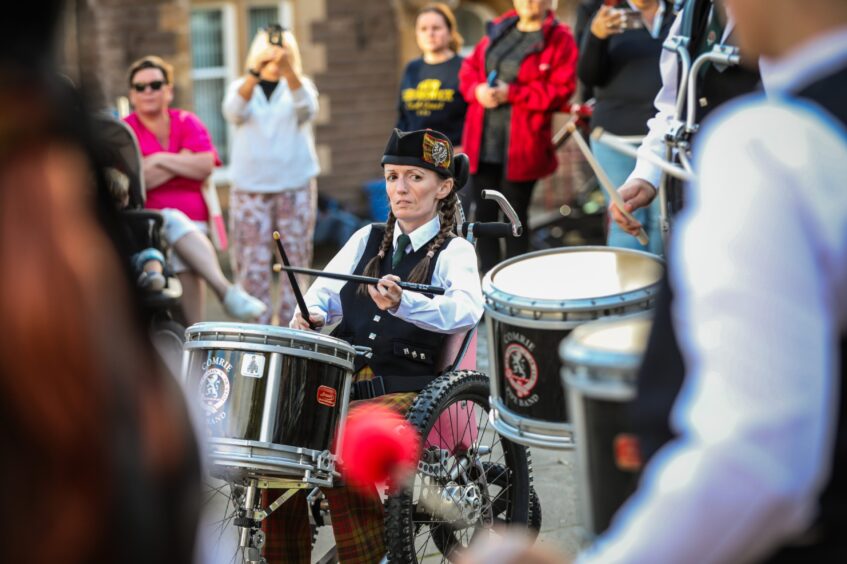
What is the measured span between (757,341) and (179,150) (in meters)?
5.72

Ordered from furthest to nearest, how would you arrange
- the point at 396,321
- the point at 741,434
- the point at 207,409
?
the point at 396,321, the point at 207,409, the point at 741,434

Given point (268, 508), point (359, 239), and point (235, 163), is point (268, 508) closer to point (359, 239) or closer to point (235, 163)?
point (359, 239)

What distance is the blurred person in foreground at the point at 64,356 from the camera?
1146mm

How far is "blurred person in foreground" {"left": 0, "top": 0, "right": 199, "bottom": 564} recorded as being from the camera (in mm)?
1146

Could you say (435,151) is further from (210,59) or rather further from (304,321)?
(210,59)

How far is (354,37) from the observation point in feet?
39.0

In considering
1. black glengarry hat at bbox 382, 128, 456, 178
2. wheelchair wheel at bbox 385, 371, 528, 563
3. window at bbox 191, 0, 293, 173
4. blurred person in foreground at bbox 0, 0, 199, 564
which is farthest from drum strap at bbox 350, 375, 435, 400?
window at bbox 191, 0, 293, 173

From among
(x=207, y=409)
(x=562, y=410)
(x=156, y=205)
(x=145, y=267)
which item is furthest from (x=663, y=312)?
(x=156, y=205)

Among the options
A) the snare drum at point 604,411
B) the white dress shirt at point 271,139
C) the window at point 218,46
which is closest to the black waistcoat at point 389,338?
the snare drum at point 604,411

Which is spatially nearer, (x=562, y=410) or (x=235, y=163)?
(x=562, y=410)

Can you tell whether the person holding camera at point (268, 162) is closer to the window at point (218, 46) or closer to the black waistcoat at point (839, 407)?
the window at point (218, 46)

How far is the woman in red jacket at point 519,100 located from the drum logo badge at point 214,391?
12.2 ft

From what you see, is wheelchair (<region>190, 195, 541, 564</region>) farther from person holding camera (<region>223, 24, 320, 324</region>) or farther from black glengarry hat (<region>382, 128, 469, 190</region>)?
person holding camera (<region>223, 24, 320, 324</region>)

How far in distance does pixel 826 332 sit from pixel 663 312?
0.25 m
